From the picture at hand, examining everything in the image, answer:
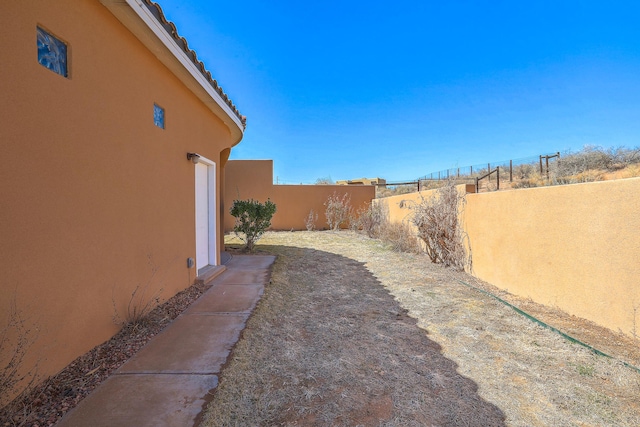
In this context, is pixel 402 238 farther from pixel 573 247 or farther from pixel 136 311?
pixel 136 311

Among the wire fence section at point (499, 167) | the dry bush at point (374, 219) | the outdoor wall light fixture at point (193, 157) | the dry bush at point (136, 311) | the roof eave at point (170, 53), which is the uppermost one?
the wire fence section at point (499, 167)

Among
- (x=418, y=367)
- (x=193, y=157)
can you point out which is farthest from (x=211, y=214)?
(x=418, y=367)

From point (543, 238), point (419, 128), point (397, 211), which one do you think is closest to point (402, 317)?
point (543, 238)

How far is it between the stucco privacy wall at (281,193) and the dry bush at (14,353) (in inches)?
515

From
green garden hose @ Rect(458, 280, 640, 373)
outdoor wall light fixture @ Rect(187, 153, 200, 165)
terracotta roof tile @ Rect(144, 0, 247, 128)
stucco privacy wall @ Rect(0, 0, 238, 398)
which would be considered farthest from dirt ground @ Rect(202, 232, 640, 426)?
terracotta roof tile @ Rect(144, 0, 247, 128)

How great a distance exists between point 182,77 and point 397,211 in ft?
27.9

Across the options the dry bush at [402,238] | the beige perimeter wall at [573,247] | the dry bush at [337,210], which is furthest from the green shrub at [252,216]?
the dry bush at [337,210]

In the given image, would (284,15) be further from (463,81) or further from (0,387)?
(0,387)

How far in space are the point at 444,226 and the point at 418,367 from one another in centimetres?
508

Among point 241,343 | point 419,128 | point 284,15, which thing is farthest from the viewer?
point 419,128

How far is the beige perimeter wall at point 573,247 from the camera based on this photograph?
11.0 feet

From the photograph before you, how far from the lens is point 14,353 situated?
1.98 metres

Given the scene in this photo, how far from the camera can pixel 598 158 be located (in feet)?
47.6

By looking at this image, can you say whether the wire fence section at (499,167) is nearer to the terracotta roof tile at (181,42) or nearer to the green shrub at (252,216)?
the green shrub at (252,216)
